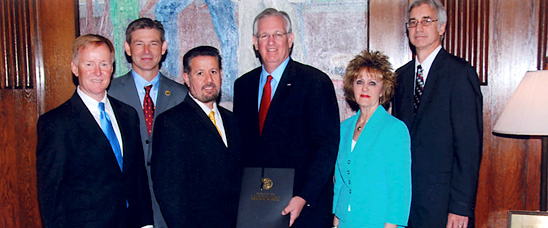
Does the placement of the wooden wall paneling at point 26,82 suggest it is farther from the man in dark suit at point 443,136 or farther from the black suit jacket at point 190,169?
the man in dark suit at point 443,136

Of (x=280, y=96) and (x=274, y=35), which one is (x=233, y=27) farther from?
(x=280, y=96)

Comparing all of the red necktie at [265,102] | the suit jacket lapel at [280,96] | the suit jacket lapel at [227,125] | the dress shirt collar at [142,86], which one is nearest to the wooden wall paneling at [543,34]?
the suit jacket lapel at [280,96]

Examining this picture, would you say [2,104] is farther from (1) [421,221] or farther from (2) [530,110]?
(2) [530,110]

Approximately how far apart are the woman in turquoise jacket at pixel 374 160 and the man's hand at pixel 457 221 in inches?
14.9

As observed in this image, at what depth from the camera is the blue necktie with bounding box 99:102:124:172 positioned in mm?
2281

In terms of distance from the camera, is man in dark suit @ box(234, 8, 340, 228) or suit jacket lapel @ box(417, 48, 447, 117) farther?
suit jacket lapel @ box(417, 48, 447, 117)

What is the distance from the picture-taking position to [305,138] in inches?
98.4

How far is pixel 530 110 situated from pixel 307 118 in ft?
4.64

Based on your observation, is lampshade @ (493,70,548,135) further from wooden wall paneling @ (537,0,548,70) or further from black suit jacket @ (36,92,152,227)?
black suit jacket @ (36,92,152,227)

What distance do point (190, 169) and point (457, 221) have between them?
159 centimetres

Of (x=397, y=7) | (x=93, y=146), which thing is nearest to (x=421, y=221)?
(x=397, y=7)

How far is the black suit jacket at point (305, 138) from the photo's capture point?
244cm

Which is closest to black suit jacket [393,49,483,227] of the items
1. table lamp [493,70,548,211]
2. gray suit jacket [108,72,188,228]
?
table lamp [493,70,548,211]

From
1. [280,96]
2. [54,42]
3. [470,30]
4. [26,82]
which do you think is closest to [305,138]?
[280,96]
